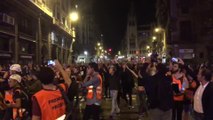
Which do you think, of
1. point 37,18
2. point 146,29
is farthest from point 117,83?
point 146,29

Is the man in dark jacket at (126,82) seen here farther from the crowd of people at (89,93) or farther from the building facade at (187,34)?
the building facade at (187,34)

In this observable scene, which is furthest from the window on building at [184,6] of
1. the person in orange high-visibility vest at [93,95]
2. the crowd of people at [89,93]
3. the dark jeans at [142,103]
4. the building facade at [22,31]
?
the person in orange high-visibility vest at [93,95]

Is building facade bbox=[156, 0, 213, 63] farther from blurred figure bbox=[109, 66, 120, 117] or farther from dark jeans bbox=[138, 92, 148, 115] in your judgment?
blurred figure bbox=[109, 66, 120, 117]

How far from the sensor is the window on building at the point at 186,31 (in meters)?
55.2

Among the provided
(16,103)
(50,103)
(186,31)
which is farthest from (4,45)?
(186,31)

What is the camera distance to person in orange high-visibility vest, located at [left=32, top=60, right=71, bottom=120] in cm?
478

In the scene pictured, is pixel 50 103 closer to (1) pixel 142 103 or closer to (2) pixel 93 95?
(2) pixel 93 95

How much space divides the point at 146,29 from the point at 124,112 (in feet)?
590

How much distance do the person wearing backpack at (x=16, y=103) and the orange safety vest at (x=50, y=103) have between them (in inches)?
91.6

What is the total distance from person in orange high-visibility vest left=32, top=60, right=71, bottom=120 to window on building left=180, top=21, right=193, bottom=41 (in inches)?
2028

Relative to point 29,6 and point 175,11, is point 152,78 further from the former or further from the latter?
point 175,11

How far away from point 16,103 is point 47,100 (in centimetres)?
271

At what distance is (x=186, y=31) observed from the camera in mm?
55469

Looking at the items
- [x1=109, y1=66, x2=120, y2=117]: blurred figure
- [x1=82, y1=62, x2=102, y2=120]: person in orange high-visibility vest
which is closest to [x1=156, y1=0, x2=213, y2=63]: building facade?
[x1=109, y1=66, x2=120, y2=117]: blurred figure
